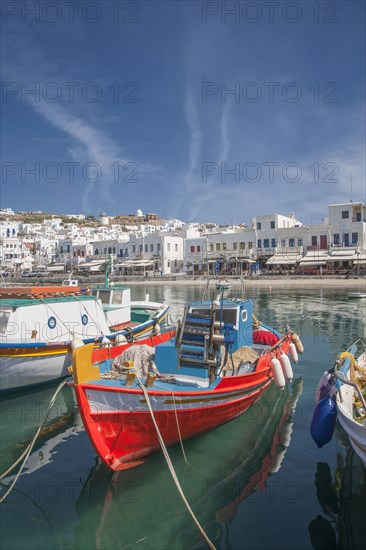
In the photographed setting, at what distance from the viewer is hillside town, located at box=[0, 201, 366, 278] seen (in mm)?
61750

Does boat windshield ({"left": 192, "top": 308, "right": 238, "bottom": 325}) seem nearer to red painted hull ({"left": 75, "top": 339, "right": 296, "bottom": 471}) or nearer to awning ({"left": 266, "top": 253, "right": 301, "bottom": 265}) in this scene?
red painted hull ({"left": 75, "top": 339, "right": 296, "bottom": 471})

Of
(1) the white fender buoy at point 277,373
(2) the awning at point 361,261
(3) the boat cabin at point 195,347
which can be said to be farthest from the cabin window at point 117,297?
(2) the awning at point 361,261

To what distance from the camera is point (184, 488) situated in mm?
7738

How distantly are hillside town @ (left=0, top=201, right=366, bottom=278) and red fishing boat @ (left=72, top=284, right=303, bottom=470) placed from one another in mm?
36680

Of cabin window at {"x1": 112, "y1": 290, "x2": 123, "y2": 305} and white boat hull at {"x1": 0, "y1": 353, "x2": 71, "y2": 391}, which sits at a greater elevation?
cabin window at {"x1": 112, "y1": 290, "x2": 123, "y2": 305}

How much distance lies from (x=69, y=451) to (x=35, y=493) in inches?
62.3

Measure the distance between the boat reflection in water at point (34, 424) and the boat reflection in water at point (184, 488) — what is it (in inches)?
64.9

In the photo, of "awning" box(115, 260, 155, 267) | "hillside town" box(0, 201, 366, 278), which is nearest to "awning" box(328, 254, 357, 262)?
"hillside town" box(0, 201, 366, 278)

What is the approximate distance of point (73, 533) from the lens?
6633 millimetres

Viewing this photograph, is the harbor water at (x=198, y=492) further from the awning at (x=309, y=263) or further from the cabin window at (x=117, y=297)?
the awning at (x=309, y=263)

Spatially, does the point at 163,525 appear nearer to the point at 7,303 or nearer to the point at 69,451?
the point at 69,451

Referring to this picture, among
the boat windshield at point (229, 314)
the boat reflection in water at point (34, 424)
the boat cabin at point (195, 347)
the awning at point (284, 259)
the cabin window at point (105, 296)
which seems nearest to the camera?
the boat reflection in water at point (34, 424)

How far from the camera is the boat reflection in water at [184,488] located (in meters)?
6.64

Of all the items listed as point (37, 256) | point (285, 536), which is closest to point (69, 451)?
point (285, 536)
